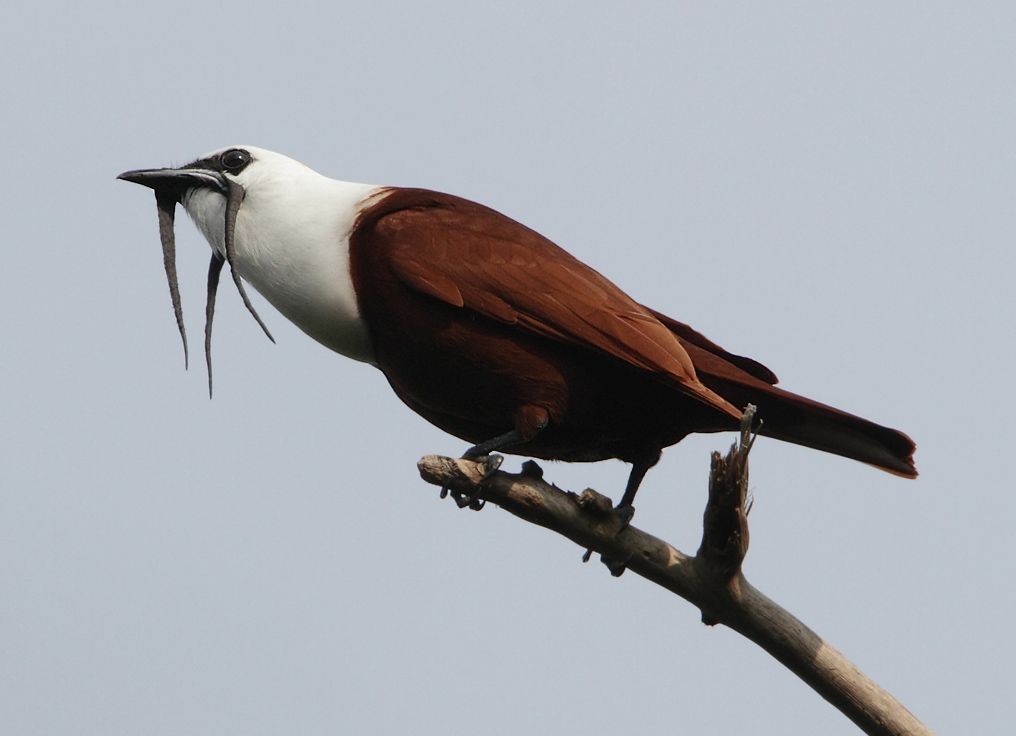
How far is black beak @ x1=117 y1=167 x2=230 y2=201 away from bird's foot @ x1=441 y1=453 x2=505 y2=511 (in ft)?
4.86

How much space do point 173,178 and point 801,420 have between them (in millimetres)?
2382

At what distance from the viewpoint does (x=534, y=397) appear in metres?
4.41

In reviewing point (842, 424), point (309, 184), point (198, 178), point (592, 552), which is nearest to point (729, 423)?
point (842, 424)

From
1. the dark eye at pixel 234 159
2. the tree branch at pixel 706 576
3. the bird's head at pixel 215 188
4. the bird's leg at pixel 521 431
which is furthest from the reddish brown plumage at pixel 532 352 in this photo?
the dark eye at pixel 234 159

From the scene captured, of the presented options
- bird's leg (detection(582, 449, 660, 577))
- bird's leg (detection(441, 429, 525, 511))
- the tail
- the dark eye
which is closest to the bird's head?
the dark eye

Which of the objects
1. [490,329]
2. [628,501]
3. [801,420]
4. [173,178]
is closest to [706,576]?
[628,501]

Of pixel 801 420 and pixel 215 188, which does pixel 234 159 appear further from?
pixel 801 420

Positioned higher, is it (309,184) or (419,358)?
(309,184)

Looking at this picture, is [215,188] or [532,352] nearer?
[532,352]

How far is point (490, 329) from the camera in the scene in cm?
444

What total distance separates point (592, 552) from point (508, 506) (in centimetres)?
38

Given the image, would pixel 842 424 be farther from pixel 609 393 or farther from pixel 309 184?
pixel 309 184

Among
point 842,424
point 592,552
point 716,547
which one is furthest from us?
point 842,424

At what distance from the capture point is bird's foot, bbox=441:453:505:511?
412 centimetres
